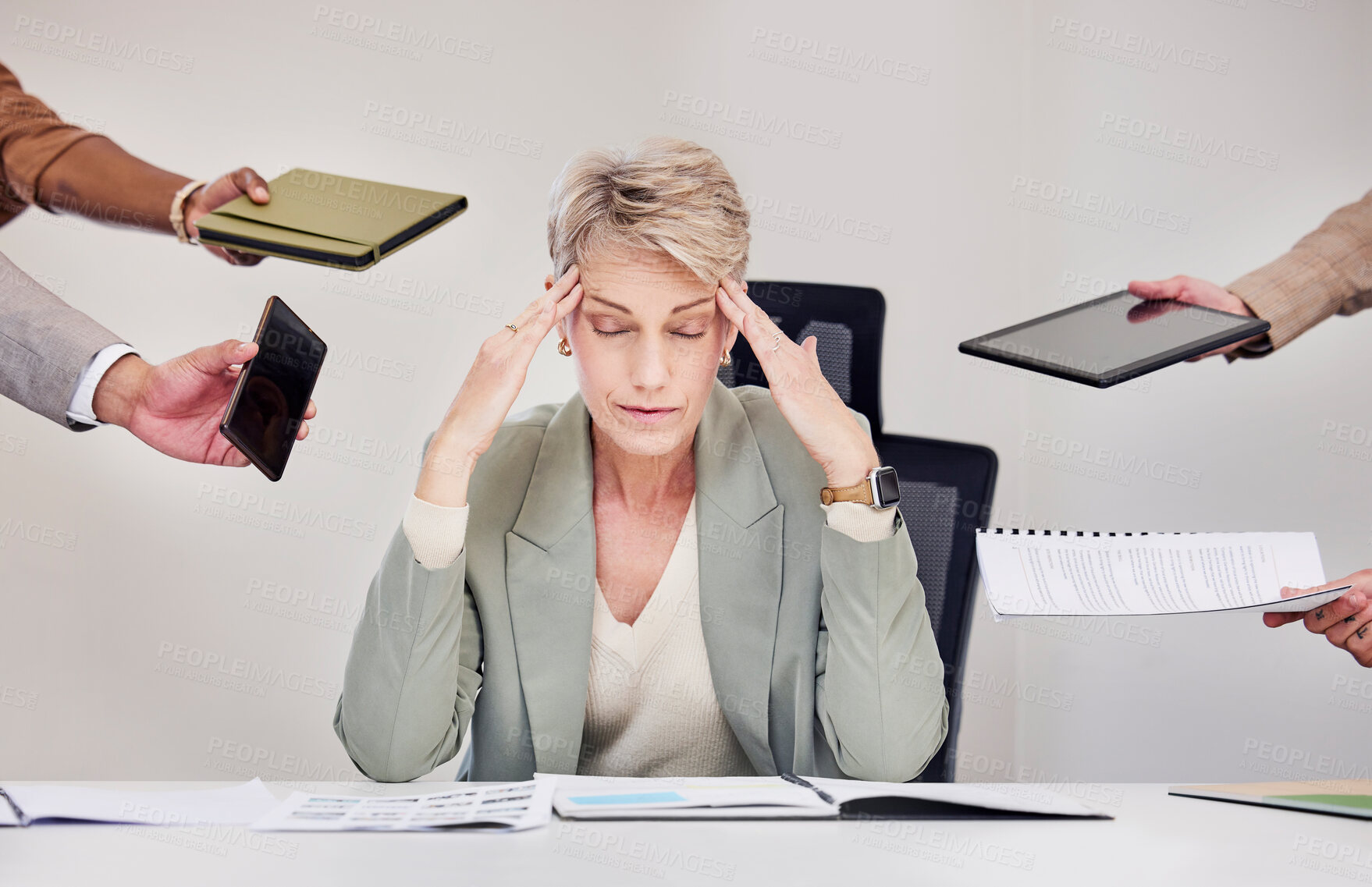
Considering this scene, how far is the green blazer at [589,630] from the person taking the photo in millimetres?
1350

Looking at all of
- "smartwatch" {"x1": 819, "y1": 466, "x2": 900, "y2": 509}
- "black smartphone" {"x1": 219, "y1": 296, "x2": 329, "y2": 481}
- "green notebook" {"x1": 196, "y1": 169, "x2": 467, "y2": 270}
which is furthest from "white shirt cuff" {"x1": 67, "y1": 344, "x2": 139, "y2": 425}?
"smartwatch" {"x1": 819, "y1": 466, "x2": 900, "y2": 509}

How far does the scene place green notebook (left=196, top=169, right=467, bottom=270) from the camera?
160 centimetres

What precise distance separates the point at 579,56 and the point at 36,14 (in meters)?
1.36

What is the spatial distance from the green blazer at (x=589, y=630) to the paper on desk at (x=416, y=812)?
0.93 ft

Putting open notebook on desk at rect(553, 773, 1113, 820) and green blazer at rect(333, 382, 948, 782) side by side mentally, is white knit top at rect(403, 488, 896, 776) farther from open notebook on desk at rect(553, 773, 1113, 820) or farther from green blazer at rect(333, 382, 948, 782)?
open notebook on desk at rect(553, 773, 1113, 820)

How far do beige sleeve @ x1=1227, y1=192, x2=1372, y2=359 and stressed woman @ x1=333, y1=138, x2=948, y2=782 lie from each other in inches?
38.4

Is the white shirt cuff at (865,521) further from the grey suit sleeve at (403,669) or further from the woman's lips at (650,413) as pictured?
the grey suit sleeve at (403,669)

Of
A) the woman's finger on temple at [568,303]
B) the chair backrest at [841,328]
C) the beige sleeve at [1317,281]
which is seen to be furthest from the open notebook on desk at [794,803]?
the beige sleeve at [1317,281]

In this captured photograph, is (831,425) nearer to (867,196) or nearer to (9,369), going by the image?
(9,369)

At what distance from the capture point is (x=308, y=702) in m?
2.74

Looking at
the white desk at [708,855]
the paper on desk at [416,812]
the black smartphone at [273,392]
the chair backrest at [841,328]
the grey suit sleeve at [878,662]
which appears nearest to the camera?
the white desk at [708,855]

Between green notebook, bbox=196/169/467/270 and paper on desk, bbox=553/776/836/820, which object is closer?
paper on desk, bbox=553/776/836/820

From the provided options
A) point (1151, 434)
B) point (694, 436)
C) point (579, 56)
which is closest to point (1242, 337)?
point (694, 436)

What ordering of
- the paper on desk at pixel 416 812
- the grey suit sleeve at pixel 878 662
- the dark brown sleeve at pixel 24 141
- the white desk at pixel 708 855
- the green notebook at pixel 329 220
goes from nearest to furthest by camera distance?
the white desk at pixel 708 855 < the paper on desk at pixel 416 812 < the grey suit sleeve at pixel 878 662 < the green notebook at pixel 329 220 < the dark brown sleeve at pixel 24 141
